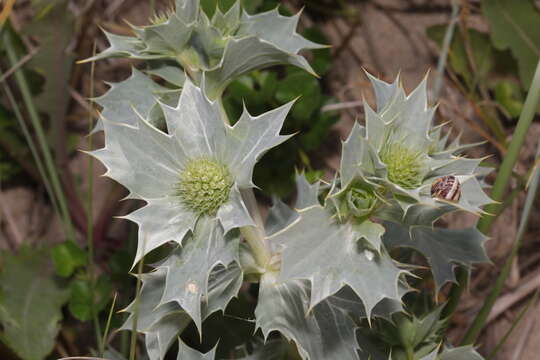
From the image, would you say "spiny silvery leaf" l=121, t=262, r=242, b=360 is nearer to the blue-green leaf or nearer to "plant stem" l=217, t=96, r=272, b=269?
"plant stem" l=217, t=96, r=272, b=269

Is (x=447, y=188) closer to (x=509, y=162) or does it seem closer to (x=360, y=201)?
(x=360, y=201)

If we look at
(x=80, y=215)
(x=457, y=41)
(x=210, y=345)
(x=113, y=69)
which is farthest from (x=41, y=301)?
→ (x=457, y=41)

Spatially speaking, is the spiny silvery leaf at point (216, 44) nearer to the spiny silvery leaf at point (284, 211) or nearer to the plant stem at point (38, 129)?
the spiny silvery leaf at point (284, 211)

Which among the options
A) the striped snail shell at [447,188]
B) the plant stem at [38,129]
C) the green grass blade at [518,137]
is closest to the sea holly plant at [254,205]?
the striped snail shell at [447,188]

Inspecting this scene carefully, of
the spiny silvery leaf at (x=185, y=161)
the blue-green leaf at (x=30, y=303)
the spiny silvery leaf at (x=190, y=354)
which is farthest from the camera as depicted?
the blue-green leaf at (x=30, y=303)

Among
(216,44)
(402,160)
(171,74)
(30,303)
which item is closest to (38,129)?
(30,303)

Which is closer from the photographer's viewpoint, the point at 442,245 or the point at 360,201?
the point at 360,201

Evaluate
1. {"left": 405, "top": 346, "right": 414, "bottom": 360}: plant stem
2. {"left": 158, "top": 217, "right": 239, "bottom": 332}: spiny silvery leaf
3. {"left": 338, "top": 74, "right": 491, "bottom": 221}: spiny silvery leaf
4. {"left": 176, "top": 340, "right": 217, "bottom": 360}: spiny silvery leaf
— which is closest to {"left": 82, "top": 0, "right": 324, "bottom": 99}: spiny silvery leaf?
{"left": 338, "top": 74, "right": 491, "bottom": 221}: spiny silvery leaf
